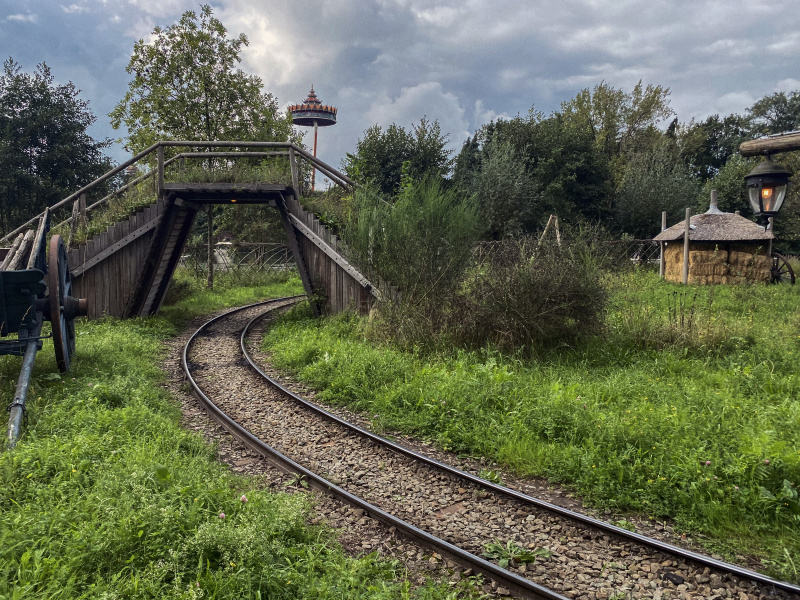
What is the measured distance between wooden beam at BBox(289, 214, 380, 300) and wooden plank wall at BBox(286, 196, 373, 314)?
4.1 inches

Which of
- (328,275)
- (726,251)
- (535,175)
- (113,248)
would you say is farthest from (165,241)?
(535,175)

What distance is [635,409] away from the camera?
587cm

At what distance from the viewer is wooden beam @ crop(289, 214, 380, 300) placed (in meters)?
10.8

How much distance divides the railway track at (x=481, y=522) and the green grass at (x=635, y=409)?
1.48 feet

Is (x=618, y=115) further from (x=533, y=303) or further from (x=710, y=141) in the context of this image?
A: (x=533, y=303)

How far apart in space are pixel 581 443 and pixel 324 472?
→ 2.71 m

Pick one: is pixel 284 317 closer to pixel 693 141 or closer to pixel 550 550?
pixel 550 550

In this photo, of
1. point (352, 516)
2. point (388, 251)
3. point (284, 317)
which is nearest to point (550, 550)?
point (352, 516)

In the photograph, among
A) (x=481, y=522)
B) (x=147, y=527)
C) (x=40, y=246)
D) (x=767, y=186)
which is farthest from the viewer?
(x=40, y=246)

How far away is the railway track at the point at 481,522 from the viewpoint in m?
3.54

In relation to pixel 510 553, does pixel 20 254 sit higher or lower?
higher

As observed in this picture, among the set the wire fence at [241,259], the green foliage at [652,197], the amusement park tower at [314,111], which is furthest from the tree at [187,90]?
the amusement park tower at [314,111]

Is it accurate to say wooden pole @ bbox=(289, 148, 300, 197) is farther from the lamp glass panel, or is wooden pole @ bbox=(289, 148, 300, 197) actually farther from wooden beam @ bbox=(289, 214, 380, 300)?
the lamp glass panel

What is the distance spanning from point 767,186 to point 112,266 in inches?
499
